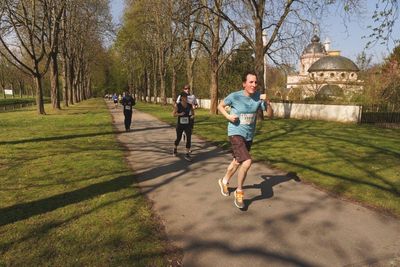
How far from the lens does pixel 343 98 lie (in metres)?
32.8

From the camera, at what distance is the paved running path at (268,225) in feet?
12.4

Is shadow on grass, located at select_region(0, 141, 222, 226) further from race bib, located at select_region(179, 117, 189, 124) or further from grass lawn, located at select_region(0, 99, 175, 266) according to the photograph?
race bib, located at select_region(179, 117, 189, 124)

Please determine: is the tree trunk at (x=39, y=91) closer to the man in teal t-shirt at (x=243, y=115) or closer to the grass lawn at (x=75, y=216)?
the grass lawn at (x=75, y=216)

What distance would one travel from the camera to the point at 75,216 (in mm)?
4758

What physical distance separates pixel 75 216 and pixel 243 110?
9.36ft

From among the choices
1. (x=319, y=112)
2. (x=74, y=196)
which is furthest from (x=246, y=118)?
(x=319, y=112)

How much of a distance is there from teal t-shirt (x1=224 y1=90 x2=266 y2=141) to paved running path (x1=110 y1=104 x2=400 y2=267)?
1157 millimetres

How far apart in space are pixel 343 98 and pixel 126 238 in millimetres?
32381

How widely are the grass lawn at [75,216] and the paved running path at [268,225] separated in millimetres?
371

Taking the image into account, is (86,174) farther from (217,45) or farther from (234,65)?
(234,65)

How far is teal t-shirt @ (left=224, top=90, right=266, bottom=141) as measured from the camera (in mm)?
5332

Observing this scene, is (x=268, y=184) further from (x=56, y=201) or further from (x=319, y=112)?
(x=319, y=112)

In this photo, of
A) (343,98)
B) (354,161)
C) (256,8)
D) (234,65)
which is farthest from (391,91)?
(234,65)

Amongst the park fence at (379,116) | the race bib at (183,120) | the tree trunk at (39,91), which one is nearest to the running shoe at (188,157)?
the race bib at (183,120)
